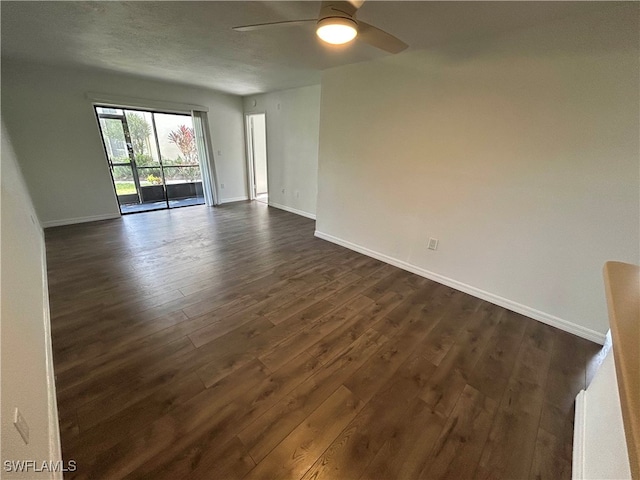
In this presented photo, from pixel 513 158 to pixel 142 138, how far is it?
5.84 m

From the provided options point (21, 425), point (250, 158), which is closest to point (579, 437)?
point (21, 425)

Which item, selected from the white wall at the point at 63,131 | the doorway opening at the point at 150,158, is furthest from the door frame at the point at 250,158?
the white wall at the point at 63,131

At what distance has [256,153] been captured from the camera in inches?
245

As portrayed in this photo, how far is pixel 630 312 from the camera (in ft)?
2.33

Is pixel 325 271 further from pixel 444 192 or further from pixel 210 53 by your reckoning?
pixel 210 53

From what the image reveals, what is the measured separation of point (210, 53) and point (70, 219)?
3617mm

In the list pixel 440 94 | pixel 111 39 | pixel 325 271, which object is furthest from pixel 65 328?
pixel 440 94

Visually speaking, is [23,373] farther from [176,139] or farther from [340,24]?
[176,139]

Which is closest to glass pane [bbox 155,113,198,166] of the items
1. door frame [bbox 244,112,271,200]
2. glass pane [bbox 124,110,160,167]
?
glass pane [bbox 124,110,160,167]

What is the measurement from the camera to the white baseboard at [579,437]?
114 centimetres

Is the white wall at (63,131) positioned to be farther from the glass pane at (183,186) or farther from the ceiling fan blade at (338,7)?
the ceiling fan blade at (338,7)

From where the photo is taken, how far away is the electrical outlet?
83cm

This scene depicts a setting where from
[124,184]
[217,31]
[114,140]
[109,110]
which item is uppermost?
[217,31]

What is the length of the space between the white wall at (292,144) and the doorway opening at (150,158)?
1.65 metres
